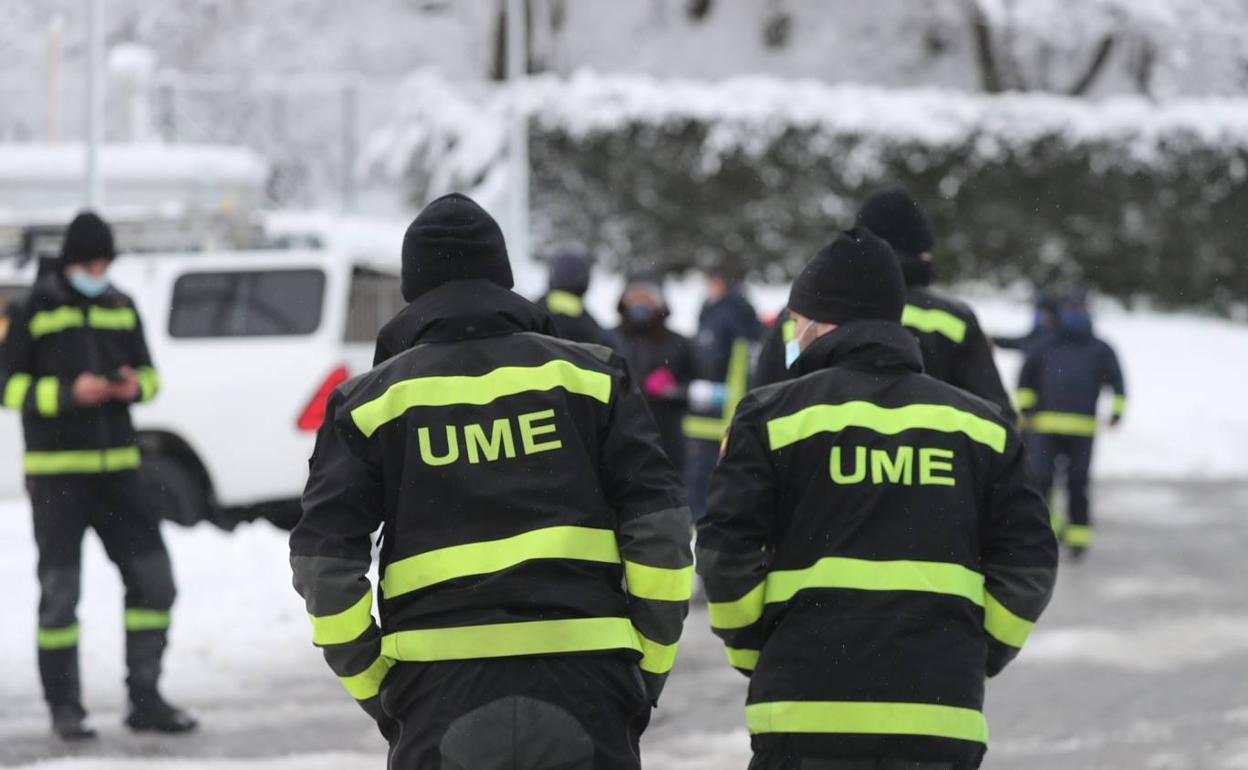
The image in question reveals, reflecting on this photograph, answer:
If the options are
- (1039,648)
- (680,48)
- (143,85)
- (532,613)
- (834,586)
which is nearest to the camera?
(532,613)

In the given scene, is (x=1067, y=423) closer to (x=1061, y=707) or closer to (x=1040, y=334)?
(x=1040, y=334)

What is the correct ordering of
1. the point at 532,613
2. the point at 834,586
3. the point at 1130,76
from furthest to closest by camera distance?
the point at 1130,76
the point at 834,586
the point at 532,613

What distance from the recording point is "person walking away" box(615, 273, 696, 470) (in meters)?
9.93

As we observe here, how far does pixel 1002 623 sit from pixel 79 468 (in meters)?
4.10

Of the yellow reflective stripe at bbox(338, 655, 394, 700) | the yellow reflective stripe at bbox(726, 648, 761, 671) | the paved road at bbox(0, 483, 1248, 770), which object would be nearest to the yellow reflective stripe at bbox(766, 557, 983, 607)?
the yellow reflective stripe at bbox(726, 648, 761, 671)

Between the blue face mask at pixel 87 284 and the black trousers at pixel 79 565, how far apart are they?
0.69 metres

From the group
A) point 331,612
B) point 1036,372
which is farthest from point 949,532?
point 1036,372

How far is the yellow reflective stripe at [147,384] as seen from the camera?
23.1ft

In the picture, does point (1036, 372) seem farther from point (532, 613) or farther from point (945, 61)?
point (945, 61)

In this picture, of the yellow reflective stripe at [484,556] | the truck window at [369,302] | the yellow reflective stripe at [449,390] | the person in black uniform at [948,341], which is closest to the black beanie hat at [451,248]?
the yellow reflective stripe at [449,390]

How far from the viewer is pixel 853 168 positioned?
904 inches

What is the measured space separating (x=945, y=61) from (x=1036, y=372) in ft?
68.1

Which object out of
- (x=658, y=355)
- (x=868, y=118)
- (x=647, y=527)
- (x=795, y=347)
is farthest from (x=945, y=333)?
(x=868, y=118)

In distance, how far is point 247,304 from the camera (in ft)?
35.8
